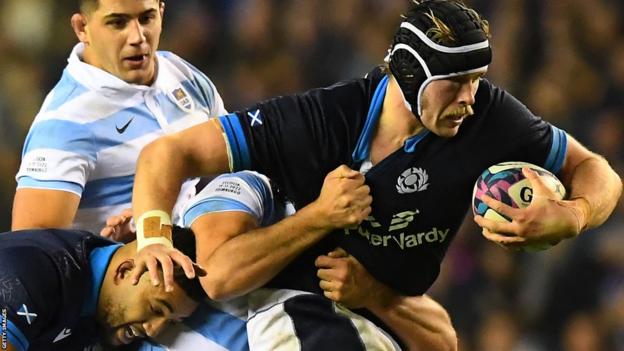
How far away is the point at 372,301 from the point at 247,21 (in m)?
4.03

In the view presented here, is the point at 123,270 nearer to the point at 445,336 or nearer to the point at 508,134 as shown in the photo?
the point at 445,336

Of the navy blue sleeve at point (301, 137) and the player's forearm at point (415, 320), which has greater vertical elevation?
the navy blue sleeve at point (301, 137)

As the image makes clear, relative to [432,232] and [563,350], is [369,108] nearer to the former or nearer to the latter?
[432,232]

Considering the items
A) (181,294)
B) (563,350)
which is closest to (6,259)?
(181,294)

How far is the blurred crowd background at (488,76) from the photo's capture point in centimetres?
630

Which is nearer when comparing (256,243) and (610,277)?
(256,243)

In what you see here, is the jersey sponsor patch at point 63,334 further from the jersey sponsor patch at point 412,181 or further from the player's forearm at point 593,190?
the player's forearm at point 593,190

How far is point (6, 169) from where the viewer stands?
709 cm

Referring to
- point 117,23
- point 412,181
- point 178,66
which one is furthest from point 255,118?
point 178,66

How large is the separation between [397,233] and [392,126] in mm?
314

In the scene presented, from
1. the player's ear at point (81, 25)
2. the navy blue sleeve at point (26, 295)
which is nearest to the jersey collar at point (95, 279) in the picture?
the navy blue sleeve at point (26, 295)

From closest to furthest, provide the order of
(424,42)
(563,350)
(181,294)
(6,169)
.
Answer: (424,42)
(181,294)
(563,350)
(6,169)

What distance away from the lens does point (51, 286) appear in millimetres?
3520

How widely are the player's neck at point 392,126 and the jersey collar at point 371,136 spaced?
0.01 metres
